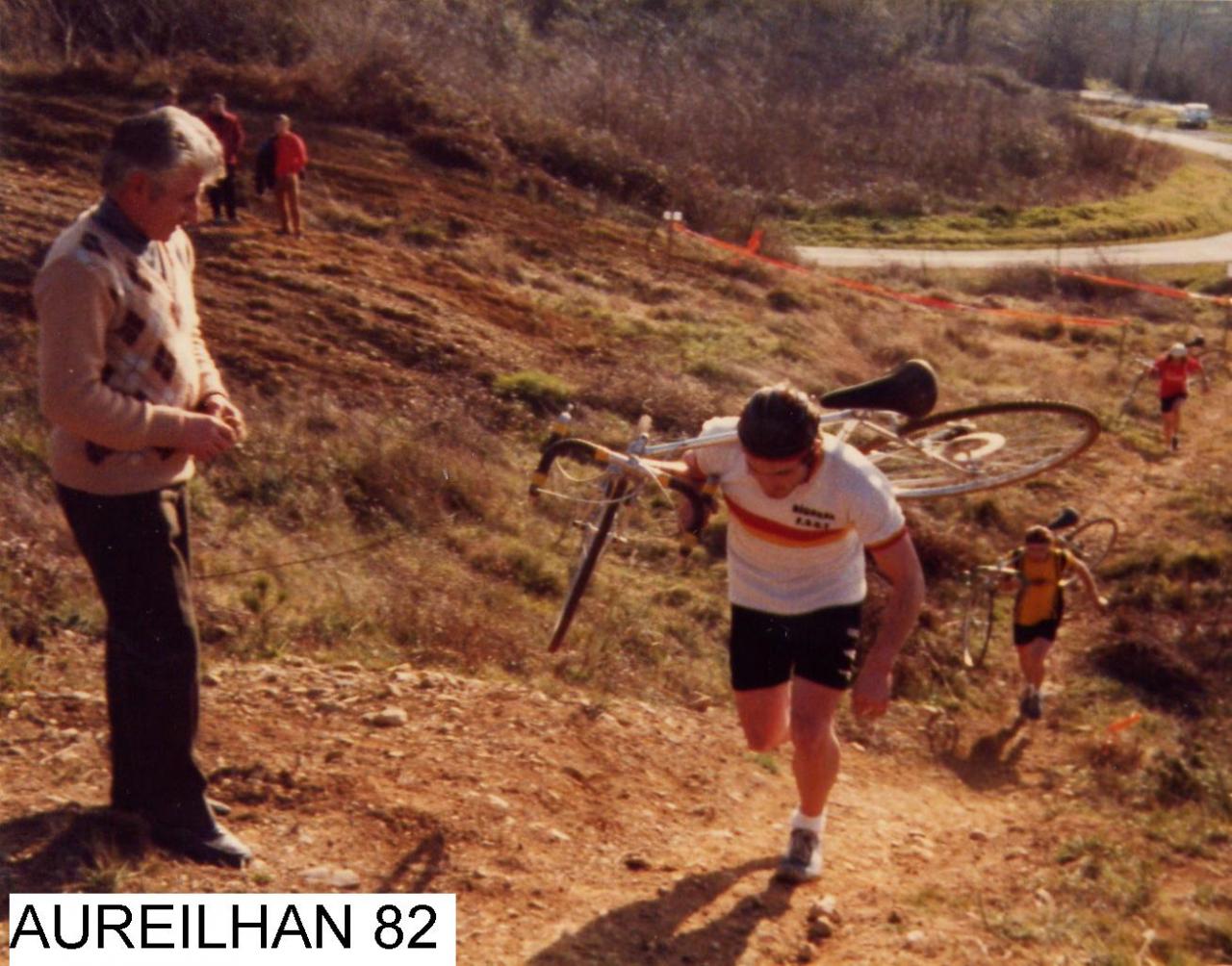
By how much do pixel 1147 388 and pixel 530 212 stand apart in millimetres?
8332

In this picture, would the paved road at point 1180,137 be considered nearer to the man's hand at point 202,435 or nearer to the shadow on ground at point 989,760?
the shadow on ground at point 989,760

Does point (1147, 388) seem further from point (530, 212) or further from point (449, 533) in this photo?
point (449, 533)

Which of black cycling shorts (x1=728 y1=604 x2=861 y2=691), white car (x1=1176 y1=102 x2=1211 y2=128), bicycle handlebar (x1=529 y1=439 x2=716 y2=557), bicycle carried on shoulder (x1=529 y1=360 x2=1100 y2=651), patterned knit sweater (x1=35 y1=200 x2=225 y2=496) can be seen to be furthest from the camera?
white car (x1=1176 y1=102 x2=1211 y2=128)

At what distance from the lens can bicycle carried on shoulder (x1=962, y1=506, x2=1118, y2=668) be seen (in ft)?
33.5

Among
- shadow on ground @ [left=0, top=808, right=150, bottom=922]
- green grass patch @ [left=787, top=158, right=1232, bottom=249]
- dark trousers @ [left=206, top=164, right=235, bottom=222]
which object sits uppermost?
shadow on ground @ [left=0, top=808, right=150, bottom=922]

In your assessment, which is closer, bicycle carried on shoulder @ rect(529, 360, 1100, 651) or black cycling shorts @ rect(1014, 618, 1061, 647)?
bicycle carried on shoulder @ rect(529, 360, 1100, 651)

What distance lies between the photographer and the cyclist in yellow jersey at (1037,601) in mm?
9867

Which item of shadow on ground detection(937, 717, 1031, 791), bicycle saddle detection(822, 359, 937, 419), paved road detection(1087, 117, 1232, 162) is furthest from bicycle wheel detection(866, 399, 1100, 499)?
paved road detection(1087, 117, 1232, 162)

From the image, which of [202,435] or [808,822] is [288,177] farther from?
[202,435]

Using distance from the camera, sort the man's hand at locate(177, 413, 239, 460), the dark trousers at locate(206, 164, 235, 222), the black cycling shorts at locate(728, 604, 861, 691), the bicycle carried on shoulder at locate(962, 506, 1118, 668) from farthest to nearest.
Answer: the dark trousers at locate(206, 164, 235, 222), the bicycle carried on shoulder at locate(962, 506, 1118, 668), the black cycling shorts at locate(728, 604, 861, 691), the man's hand at locate(177, 413, 239, 460)

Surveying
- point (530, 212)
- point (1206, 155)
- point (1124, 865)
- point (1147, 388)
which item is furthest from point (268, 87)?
point (1206, 155)

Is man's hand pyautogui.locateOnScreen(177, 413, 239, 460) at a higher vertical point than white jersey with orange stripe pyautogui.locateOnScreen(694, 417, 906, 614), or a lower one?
higher

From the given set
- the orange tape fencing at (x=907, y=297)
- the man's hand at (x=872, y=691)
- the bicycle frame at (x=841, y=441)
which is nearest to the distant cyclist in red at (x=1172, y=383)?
the orange tape fencing at (x=907, y=297)

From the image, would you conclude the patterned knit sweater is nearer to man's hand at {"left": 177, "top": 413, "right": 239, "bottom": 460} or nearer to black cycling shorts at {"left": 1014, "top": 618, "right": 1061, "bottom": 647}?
man's hand at {"left": 177, "top": 413, "right": 239, "bottom": 460}
